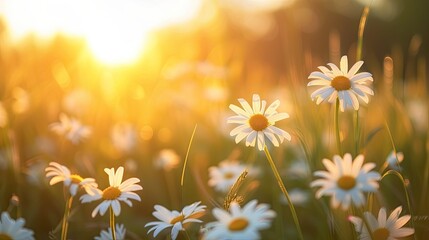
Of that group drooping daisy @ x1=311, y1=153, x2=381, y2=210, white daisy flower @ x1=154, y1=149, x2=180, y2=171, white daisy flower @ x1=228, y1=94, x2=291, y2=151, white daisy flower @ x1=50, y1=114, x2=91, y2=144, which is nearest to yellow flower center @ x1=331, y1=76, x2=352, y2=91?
white daisy flower @ x1=228, y1=94, x2=291, y2=151

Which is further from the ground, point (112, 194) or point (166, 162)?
point (166, 162)

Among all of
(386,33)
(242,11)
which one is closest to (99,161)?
(386,33)

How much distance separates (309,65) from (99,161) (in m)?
1.09

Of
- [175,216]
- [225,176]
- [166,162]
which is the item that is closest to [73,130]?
[166,162]

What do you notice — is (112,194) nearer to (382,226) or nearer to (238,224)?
(238,224)

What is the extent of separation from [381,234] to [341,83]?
33cm

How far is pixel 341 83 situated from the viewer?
1.05m

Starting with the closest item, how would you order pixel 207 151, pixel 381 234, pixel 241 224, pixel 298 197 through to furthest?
pixel 241 224 < pixel 381 234 < pixel 298 197 < pixel 207 151

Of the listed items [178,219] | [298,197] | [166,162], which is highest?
[166,162]

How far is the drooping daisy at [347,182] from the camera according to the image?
788mm

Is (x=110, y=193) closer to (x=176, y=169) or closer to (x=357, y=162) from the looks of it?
(x=357, y=162)

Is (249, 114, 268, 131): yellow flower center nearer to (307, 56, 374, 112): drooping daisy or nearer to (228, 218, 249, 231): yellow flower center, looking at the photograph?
(307, 56, 374, 112): drooping daisy

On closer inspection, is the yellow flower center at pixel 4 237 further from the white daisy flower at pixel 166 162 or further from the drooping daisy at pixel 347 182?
the white daisy flower at pixel 166 162

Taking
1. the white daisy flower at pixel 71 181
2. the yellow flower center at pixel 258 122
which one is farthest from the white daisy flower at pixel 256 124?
the white daisy flower at pixel 71 181
